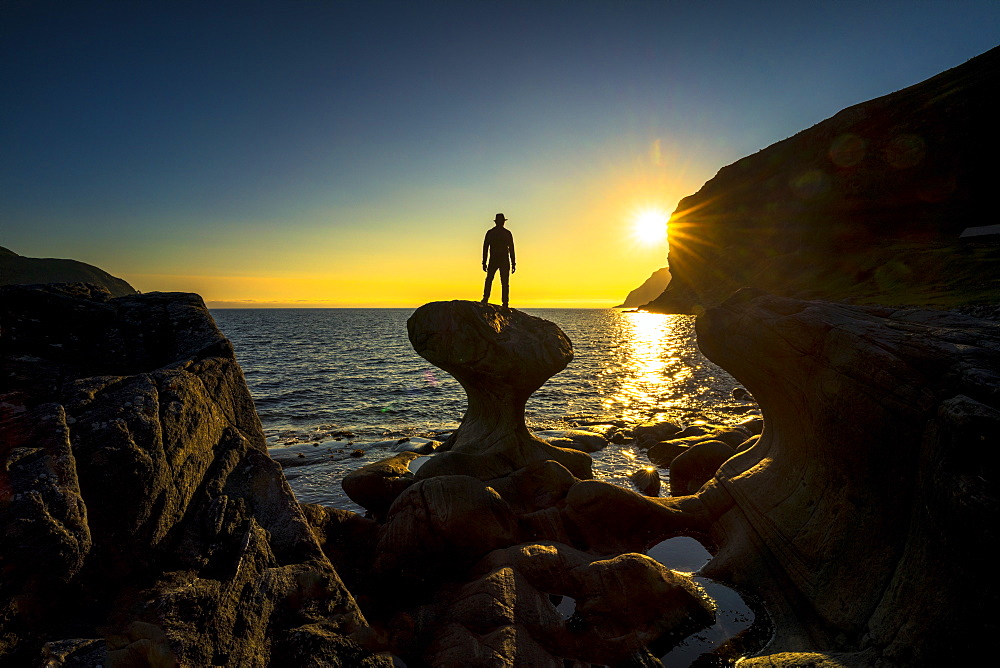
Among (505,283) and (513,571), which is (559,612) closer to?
(513,571)

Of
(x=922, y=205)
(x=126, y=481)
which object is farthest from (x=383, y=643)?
(x=922, y=205)

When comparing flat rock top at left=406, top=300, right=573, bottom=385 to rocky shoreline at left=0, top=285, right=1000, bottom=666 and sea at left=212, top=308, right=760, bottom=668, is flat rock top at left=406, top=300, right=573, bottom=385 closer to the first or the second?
sea at left=212, top=308, right=760, bottom=668

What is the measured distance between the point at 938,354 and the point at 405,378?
35267 millimetres

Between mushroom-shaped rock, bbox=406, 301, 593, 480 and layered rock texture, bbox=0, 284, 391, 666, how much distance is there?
789 cm

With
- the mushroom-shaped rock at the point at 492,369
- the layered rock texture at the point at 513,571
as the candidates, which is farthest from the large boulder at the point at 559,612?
the mushroom-shaped rock at the point at 492,369

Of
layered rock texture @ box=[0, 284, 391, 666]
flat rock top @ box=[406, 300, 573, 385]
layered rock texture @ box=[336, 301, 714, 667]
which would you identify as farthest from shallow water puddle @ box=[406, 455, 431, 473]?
layered rock texture @ box=[0, 284, 391, 666]

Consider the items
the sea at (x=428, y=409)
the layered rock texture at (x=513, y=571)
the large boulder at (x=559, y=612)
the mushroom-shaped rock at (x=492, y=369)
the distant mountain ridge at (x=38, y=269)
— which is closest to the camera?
the large boulder at (x=559, y=612)

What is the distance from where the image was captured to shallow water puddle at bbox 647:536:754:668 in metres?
5.79

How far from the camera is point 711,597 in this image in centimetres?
689

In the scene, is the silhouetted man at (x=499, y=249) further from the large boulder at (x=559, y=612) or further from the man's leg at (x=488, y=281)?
the large boulder at (x=559, y=612)

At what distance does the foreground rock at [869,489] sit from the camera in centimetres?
419

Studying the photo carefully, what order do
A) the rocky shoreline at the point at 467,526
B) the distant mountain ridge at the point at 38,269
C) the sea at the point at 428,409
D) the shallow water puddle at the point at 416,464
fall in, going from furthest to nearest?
1. the distant mountain ridge at the point at 38,269
2. the shallow water puddle at the point at 416,464
3. the sea at the point at 428,409
4. the rocky shoreline at the point at 467,526

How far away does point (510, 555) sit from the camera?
669 cm

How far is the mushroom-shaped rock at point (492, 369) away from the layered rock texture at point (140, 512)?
25.9 feet
